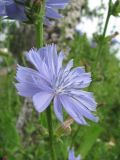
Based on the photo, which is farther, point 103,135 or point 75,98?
point 103,135

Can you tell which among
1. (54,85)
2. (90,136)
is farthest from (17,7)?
(90,136)

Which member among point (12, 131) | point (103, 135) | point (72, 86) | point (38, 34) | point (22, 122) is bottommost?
point (103, 135)

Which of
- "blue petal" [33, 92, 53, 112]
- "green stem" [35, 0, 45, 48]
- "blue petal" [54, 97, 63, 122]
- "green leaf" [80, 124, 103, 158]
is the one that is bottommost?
"green leaf" [80, 124, 103, 158]

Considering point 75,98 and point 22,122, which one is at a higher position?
point 75,98

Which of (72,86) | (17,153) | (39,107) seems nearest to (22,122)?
(17,153)

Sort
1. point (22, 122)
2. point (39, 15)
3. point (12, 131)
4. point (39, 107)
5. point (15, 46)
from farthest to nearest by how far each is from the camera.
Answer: point (15, 46) → point (22, 122) → point (12, 131) → point (39, 15) → point (39, 107)

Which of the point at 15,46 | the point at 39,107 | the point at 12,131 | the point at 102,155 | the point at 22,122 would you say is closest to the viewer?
the point at 39,107

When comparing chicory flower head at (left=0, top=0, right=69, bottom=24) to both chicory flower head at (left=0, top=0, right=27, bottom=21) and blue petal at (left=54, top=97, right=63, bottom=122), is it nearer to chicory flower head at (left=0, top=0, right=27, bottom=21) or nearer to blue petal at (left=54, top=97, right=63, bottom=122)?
chicory flower head at (left=0, top=0, right=27, bottom=21)

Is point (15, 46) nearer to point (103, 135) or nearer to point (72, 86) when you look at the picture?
point (103, 135)

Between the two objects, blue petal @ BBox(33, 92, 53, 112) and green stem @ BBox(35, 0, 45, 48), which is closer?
blue petal @ BBox(33, 92, 53, 112)

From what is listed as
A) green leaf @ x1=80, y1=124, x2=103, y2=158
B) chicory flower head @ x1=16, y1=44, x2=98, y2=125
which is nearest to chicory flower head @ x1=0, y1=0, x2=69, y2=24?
chicory flower head @ x1=16, y1=44, x2=98, y2=125
